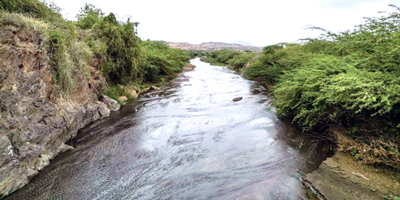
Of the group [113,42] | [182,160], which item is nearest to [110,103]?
[113,42]

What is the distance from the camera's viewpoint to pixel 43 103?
620 centimetres

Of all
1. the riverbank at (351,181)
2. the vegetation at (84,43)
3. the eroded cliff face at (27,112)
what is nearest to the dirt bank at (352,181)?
the riverbank at (351,181)

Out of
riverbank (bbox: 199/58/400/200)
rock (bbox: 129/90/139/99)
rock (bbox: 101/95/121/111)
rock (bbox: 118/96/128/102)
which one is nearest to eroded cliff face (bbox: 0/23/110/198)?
rock (bbox: 101/95/121/111)

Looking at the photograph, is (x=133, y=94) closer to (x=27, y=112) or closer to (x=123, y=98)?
(x=123, y=98)

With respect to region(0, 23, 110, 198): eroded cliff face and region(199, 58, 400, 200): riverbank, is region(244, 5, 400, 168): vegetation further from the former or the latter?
region(0, 23, 110, 198): eroded cliff face

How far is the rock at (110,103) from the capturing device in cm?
1049

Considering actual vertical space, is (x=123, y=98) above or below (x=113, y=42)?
below

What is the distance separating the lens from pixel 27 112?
5.53 m

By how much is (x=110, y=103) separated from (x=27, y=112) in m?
5.07

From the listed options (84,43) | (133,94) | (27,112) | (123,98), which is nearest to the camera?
(27,112)

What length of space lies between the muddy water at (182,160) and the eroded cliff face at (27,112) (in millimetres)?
317

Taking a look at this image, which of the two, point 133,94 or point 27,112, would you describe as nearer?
point 27,112

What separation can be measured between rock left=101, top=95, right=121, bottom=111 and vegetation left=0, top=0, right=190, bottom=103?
2.26ft

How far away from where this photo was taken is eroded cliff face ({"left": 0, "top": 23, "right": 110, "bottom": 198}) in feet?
15.4
